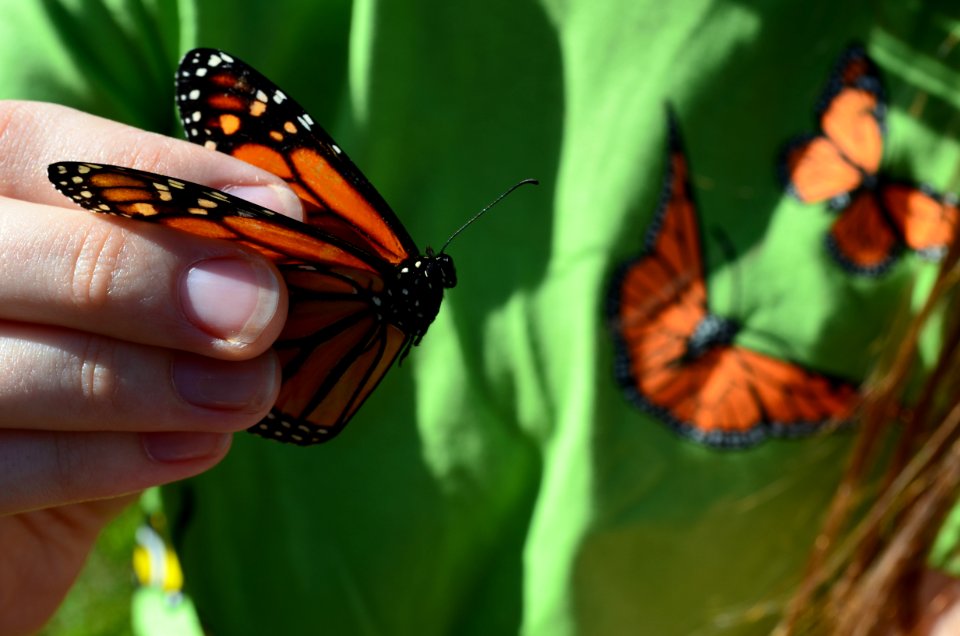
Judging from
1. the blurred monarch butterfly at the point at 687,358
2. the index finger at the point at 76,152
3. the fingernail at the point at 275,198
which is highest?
the index finger at the point at 76,152

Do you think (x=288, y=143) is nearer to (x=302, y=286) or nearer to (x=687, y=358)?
(x=302, y=286)

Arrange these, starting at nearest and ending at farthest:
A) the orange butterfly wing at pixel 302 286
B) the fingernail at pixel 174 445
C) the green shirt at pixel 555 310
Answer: the orange butterfly wing at pixel 302 286 < the fingernail at pixel 174 445 < the green shirt at pixel 555 310

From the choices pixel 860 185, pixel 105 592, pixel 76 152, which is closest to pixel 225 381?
pixel 76 152

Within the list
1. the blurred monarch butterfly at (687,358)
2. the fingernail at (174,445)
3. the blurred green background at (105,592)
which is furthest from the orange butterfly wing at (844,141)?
the blurred green background at (105,592)

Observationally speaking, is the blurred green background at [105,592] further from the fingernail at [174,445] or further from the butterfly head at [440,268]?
the butterfly head at [440,268]

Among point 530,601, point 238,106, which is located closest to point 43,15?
point 238,106

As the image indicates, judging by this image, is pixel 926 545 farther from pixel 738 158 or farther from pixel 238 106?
pixel 238 106

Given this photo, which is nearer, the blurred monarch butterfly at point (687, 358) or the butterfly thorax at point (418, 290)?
the butterfly thorax at point (418, 290)
